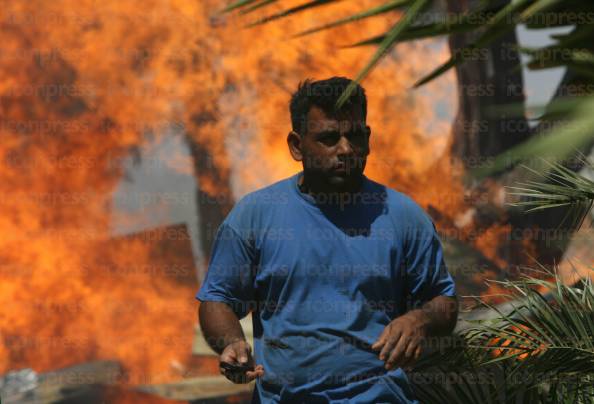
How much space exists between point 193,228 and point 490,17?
1098 cm

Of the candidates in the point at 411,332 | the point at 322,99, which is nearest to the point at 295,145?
the point at 322,99

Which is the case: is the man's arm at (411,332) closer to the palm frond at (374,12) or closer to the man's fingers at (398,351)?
the man's fingers at (398,351)

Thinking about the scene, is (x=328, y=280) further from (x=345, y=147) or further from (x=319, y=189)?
(x=345, y=147)

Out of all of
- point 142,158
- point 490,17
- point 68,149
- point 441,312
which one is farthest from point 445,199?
point 490,17

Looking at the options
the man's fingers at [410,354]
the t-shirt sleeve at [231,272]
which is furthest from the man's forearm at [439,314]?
the t-shirt sleeve at [231,272]

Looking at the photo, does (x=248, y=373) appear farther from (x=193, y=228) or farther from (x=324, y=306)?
(x=193, y=228)

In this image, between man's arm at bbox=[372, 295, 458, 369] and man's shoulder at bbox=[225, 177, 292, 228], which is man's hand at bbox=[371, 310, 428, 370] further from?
man's shoulder at bbox=[225, 177, 292, 228]

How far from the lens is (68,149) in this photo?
1328 cm

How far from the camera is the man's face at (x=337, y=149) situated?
3.38 meters

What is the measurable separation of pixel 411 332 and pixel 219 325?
701mm

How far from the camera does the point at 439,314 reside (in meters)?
3.30

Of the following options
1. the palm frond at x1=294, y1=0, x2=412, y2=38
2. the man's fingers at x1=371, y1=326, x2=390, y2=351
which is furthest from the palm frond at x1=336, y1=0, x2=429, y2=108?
the man's fingers at x1=371, y1=326, x2=390, y2=351

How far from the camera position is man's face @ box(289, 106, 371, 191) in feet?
11.1

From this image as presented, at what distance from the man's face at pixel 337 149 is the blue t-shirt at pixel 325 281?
92 millimetres
